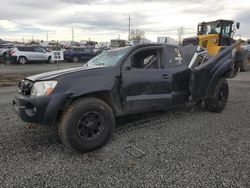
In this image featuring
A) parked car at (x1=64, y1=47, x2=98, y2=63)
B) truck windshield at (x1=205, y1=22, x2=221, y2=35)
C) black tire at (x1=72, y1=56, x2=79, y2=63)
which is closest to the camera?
truck windshield at (x1=205, y1=22, x2=221, y2=35)

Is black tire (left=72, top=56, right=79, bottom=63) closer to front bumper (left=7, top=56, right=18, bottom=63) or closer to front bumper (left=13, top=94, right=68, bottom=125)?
front bumper (left=7, top=56, right=18, bottom=63)

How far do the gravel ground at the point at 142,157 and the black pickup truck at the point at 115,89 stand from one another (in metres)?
0.41

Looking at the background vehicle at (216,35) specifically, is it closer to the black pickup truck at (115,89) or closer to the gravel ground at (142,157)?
the black pickup truck at (115,89)

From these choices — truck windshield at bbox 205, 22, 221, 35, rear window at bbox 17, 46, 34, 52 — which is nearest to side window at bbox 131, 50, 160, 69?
truck windshield at bbox 205, 22, 221, 35

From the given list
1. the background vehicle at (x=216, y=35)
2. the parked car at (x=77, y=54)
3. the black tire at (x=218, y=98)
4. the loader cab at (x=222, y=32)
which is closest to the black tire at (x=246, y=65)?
the background vehicle at (x=216, y=35)

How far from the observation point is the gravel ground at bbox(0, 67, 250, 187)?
10.1ft

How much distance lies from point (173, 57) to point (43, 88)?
9.06ft

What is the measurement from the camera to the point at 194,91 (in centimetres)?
527

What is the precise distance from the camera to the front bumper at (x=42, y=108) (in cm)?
358

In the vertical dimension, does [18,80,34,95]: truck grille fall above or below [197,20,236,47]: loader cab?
below

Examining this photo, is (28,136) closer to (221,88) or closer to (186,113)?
(186,113)

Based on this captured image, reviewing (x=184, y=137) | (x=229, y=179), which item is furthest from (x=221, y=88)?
(x=229, y=179)

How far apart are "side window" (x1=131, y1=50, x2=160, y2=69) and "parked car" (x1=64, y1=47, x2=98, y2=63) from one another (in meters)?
21.4

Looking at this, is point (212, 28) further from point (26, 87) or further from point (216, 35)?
point (26, 87)
